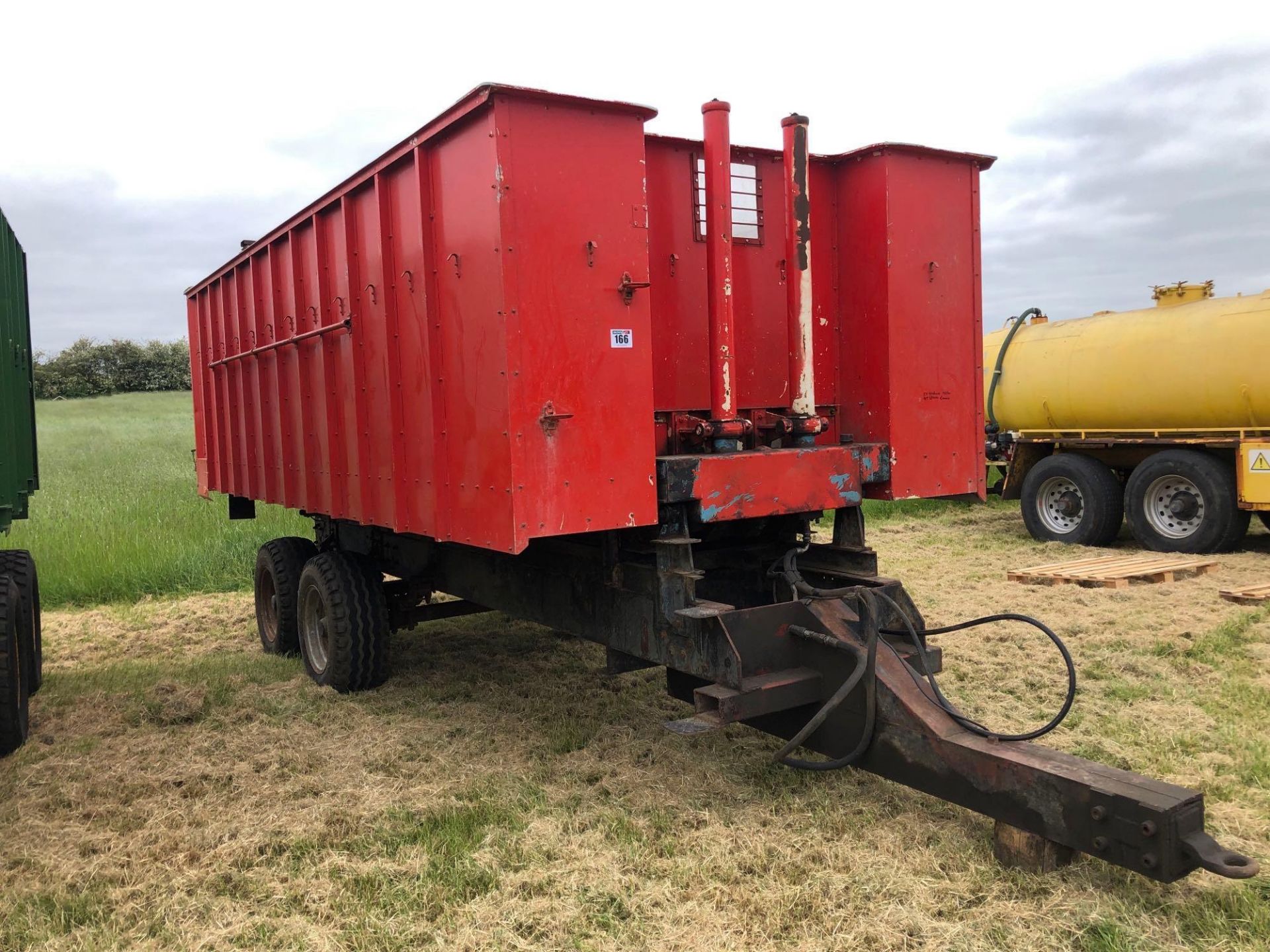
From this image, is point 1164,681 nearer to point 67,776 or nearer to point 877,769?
point 877,769

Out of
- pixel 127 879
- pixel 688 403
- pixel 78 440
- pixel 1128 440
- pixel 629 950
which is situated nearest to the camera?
pixel 629 950

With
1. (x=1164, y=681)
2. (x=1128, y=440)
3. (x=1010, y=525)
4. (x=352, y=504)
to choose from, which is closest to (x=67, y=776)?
(x=352, y=504)

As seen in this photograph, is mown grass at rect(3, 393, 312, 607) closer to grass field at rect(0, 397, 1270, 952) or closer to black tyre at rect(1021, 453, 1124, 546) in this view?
grass field at rect(0, 397, 1270, 952)

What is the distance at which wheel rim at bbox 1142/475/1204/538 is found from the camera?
10.4 metres

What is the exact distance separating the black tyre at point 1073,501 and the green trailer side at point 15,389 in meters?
10.0

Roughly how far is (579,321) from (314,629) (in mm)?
3588

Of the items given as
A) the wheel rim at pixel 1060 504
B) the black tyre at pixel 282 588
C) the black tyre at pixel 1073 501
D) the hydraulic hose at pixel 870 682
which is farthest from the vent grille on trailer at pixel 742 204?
the wheel rim at pixel 1060 504

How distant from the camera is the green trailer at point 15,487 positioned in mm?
5078

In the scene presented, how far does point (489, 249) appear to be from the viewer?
392cm

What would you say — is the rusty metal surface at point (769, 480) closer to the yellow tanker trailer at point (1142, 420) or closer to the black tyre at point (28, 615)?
the black tyre at point (28, 615)

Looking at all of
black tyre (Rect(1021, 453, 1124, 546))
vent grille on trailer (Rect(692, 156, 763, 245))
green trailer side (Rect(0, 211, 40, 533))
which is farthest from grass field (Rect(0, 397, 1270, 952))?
black tyre (Rect(1021, 453, 1124, 546))

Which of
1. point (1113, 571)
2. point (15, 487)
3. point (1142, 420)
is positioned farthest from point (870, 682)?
point (1142, 420)

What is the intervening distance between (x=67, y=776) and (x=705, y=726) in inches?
122

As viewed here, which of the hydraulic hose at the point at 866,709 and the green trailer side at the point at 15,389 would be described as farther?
the green trailer side at the point at 15,389
